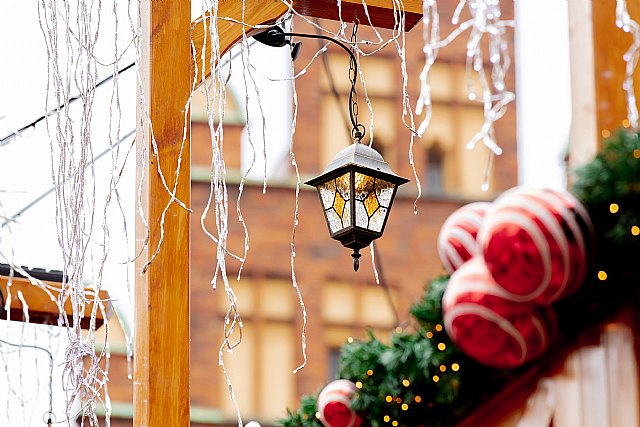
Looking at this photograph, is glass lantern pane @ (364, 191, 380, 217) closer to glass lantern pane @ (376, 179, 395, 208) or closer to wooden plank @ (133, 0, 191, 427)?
glass lantern pane @ (376, 179, 395, 208)

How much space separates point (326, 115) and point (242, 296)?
237 cm

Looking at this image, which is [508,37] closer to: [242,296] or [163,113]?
[242,296]

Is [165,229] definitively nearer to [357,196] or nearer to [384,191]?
[357,196]

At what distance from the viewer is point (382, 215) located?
11.8ft

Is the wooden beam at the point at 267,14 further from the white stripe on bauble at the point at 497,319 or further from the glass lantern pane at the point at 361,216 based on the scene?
the white stripe on bauble at the point at 497,319

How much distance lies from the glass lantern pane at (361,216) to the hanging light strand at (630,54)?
124cm

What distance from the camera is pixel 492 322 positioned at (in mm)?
2277

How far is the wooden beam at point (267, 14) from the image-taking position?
2.96m

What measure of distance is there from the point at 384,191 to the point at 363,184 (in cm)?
7

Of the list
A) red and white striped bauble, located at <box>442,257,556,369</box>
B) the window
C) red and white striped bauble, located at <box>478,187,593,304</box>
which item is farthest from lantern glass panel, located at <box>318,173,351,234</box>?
the window

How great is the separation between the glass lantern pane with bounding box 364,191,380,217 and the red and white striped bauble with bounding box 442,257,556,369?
46.9 inches

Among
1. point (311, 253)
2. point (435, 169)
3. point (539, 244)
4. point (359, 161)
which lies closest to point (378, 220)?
point (359, 161)

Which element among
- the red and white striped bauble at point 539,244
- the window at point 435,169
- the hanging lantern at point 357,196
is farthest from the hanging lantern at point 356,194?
the window at point 435,169

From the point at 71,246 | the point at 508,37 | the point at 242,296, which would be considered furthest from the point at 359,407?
the point at 508,37
